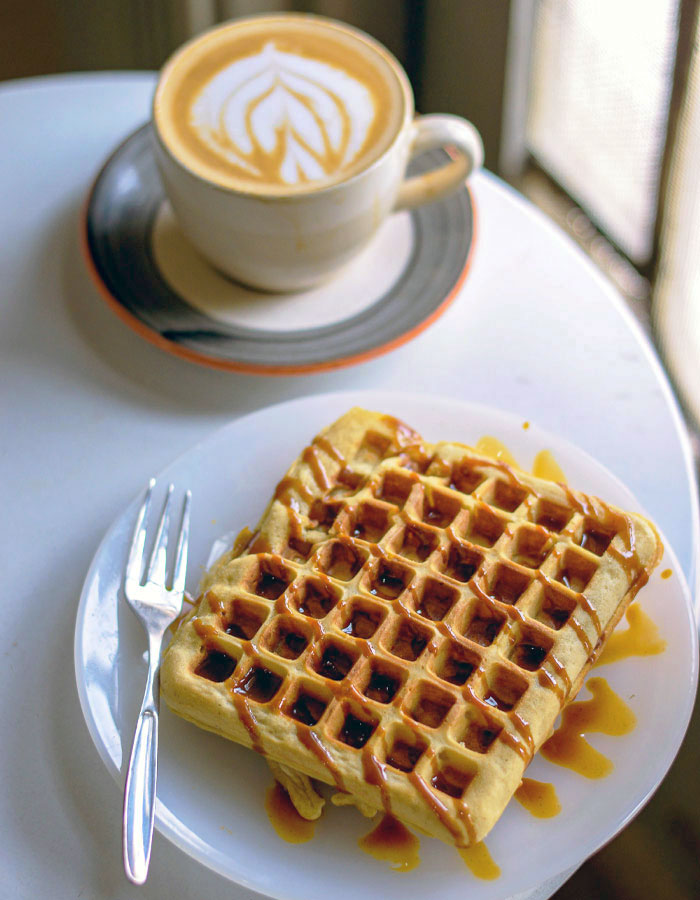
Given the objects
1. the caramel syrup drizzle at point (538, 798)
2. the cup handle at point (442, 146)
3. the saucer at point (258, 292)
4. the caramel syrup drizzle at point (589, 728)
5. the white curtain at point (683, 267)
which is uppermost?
the cup handle at point (442, 146)

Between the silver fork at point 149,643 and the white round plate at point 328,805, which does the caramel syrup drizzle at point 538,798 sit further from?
the silver fork at point 149,643

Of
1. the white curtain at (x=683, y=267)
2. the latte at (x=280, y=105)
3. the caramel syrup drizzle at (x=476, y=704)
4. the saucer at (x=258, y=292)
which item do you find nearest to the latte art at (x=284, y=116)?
the latte at (x=280, y=105)

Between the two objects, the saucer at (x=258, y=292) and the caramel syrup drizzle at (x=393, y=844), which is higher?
the saucer at (x=258, y=292)

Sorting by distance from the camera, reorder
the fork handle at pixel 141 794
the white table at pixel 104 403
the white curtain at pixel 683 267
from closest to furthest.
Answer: the fork handle at pixel 141 794 < the white table at pixel 104 403 < the white curtain at pixel 683 267

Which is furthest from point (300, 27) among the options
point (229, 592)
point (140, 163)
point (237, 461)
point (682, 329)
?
point (682, 329)

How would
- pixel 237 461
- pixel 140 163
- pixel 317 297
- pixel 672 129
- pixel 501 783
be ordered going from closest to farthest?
pixel 501 783
pixel 237 461
pixel 317 297
pixel 140 163
pixel 672 129

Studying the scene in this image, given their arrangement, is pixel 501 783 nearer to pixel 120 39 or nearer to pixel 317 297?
pixel 317 297

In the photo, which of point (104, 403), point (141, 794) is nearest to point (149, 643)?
point (141, 794)
